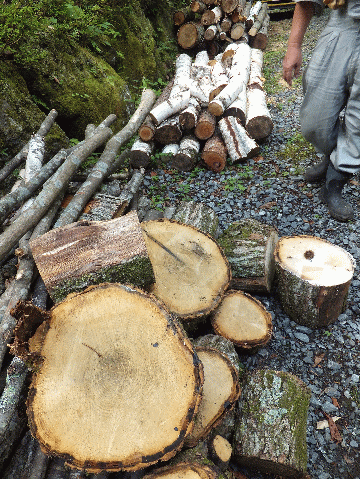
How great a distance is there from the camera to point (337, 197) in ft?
11.4

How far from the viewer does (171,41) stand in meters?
7.20

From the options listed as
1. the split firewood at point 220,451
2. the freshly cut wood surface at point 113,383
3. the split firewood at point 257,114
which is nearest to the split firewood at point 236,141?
the split firewood at point 257,114

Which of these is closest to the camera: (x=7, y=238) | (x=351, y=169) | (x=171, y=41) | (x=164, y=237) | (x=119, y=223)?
(x=119, y=223)

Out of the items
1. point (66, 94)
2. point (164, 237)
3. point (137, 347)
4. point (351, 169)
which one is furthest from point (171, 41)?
point (137, 347)

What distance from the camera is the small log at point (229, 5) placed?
7389mm

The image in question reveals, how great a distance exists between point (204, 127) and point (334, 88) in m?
1.71

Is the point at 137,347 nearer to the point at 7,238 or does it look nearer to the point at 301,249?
the point at 7,238

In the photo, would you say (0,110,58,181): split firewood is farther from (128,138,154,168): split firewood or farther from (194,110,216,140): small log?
(194,110,216,140): small log

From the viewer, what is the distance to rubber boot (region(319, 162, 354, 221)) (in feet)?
11.1

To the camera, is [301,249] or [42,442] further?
[301,249]

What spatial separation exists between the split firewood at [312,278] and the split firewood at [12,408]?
5.93 ft

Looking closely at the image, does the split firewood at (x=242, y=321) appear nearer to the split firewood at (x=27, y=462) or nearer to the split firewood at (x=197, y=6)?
the split firewood at (x=27, y=462)

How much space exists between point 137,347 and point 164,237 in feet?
3.45

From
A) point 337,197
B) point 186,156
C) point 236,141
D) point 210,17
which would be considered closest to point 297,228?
point 337,197
